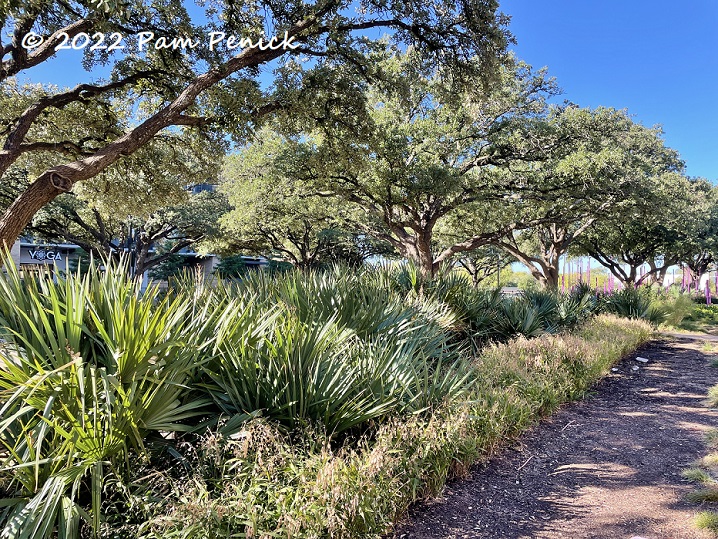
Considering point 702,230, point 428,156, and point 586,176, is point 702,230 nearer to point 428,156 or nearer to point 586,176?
point 586,176

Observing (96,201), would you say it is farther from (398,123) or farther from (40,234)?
(40,234)

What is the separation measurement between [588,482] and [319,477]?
2.82 m

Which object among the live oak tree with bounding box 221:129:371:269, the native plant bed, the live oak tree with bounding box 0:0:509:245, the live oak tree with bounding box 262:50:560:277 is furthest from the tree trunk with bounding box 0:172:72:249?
the live oak tree with bounding box 262:50:560:277

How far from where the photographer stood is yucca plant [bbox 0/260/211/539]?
6.99 ft

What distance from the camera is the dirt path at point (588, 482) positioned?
308cm

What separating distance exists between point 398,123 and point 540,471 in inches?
484

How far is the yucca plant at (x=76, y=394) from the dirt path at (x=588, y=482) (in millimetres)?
1909

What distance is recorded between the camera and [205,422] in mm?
2992

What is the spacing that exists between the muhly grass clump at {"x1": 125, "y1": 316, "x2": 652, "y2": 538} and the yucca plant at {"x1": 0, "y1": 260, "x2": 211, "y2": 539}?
37 cm

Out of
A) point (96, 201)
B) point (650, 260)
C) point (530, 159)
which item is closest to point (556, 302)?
point (530, 159)

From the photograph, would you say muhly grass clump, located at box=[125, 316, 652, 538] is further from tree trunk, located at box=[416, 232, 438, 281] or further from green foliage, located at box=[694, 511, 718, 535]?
tree trunk, located at box=[416, 232, 438, 281]

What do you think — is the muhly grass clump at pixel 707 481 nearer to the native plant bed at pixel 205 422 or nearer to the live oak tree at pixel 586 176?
the native plant bed at pixel 205 422

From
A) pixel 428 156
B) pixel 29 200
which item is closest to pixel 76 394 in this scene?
pixel 29 200

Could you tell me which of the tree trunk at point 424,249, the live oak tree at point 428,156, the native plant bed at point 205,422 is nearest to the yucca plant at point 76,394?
the native plant bed at point 205,422
